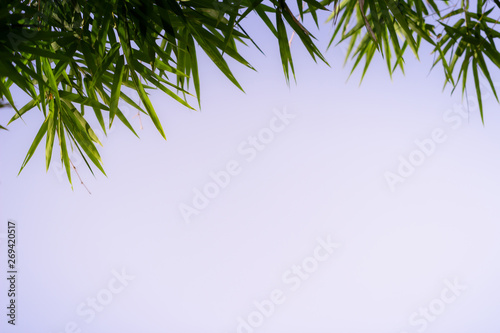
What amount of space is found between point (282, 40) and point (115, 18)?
0.44 m

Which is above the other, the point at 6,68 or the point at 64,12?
the point at 64,12

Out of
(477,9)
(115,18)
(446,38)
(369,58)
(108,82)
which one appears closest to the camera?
(115,18)

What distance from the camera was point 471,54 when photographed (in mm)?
1542

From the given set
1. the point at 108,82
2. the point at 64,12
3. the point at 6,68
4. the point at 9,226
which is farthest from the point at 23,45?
the point at 9,226

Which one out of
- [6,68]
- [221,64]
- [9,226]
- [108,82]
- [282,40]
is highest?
[282,40]

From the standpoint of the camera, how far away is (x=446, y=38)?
1.62 meters

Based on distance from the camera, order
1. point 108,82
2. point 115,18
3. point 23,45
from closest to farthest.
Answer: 1. point 23,45
2. point 115,18
3. point 108,82

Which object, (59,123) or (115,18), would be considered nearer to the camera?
(115,18)

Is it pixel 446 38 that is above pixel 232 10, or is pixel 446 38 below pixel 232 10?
above

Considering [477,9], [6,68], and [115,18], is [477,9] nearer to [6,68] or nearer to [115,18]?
[115,18]

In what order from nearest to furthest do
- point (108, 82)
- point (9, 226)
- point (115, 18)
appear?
point (115, 18) → point (108, 82) → point (9, 226)

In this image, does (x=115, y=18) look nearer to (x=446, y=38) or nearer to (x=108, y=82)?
(x=108, y=82)

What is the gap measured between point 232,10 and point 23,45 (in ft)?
1.49

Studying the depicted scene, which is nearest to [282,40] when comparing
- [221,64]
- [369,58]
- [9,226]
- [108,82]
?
[221,64]
